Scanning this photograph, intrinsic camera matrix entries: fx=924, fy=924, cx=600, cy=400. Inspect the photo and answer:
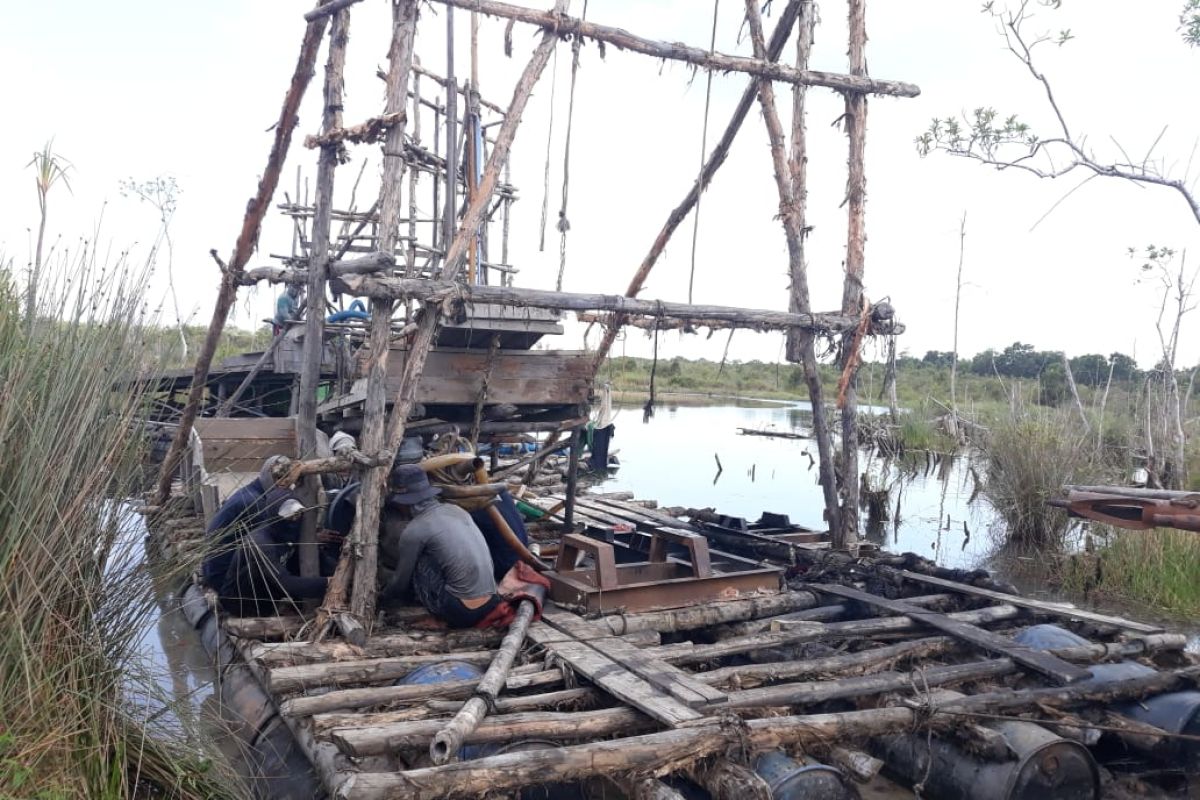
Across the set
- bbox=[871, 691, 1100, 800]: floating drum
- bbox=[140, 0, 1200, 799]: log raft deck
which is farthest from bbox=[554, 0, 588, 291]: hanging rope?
bbox=[871, 691, 1100, 800]: floating drum

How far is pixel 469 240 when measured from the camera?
5.55 metres

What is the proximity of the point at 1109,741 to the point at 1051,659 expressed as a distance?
18.7 inches

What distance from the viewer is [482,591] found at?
17.0 feet

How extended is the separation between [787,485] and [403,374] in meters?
13.9

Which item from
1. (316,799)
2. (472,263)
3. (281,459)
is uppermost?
(472,263)

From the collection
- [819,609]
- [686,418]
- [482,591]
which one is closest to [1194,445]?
[819,609]

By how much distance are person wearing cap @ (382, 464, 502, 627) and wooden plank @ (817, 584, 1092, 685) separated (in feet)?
Result: 8.20

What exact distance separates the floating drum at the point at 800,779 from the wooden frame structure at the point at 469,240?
2387mm

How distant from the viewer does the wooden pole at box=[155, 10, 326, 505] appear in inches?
245

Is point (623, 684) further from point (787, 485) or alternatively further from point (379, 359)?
point (787, 485)

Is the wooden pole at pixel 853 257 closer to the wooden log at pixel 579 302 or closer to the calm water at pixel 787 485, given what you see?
the wooden log at pixel 579 302

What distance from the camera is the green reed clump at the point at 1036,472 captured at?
10.6 metres

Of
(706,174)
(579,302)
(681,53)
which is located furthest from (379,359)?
(706,174)

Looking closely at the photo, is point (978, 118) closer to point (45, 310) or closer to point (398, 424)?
point (398, 424)
